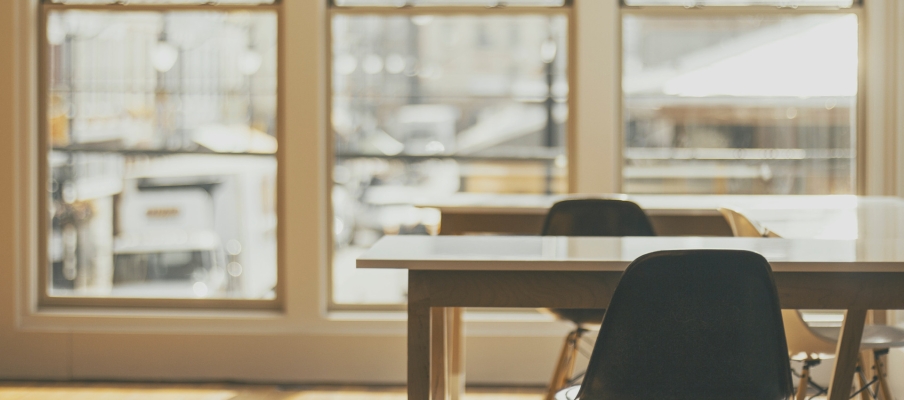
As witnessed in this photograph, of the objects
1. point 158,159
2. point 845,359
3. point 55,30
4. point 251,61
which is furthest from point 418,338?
point 55,30

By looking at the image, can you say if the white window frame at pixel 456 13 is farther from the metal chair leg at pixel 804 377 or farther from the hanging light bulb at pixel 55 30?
the metal chair leg at pixel 804 377

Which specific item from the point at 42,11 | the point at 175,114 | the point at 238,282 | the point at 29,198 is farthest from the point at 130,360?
the point at 42,11

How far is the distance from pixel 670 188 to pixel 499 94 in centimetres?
97

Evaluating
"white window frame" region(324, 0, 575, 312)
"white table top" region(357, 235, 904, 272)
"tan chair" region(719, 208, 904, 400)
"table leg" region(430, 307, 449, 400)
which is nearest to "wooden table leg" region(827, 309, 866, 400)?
"white table top" region(357, 235, 904, 272)

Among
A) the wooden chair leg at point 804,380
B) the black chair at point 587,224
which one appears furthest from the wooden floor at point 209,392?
the wooden chair leg at point 804,380

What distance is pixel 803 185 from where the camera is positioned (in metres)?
4.15

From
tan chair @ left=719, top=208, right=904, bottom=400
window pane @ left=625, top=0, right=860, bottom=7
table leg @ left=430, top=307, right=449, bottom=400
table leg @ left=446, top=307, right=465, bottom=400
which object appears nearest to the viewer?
table leg @ left=430, top=307, right=449, bottom=400

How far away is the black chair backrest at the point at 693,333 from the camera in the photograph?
5.08 ft

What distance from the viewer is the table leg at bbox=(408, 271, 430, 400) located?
1.82 meters

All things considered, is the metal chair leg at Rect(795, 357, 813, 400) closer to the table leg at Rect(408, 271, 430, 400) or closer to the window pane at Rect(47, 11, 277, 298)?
the table leg at Rect(408, 271, 430, 400)

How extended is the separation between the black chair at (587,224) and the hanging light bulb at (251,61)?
6.30ft

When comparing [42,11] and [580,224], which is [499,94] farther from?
[42,11]

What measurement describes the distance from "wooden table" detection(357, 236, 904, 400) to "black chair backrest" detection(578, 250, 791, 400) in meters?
0.16

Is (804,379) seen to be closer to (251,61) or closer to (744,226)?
(744,226)
